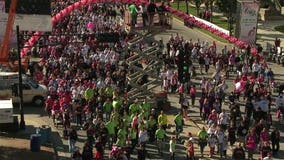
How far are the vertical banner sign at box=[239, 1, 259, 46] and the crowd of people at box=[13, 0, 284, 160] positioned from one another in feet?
7.49

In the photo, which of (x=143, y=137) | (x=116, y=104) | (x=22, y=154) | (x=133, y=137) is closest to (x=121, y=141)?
(x=133, y=137)

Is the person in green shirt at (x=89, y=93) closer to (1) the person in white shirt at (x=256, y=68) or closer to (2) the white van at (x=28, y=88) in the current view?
(2) the white van at (x=28, y=88)

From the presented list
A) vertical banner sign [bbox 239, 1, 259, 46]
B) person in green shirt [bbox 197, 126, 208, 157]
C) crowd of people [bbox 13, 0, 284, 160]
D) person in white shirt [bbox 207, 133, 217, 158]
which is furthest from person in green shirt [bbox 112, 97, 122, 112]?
vertical banner sign [bbox 239, 1, 259, 46]

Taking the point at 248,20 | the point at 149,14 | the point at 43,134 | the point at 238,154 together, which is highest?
the point at 149,14

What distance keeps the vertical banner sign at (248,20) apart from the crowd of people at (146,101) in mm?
2283

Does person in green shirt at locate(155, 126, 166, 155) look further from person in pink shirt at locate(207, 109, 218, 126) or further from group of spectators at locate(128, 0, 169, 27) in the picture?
group of spectators at locate(128, 0, 169, 27)

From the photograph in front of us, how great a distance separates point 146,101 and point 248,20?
16580mm

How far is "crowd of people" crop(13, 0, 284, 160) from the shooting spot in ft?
83.6

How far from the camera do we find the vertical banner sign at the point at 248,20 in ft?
141

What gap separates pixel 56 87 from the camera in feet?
106

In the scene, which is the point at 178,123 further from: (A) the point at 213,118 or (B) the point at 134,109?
(B) the point at 134,109

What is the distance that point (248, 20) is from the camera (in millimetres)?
43312

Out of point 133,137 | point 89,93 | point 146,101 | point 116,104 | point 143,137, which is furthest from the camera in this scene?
point 89,93

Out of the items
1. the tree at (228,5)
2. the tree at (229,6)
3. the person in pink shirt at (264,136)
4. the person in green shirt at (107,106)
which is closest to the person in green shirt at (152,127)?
the person in green shirt at (107,106)
